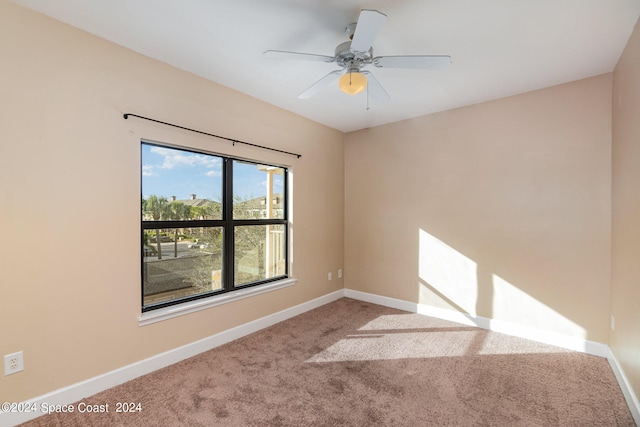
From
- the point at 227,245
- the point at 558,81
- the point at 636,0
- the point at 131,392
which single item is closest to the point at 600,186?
the point at 558,81

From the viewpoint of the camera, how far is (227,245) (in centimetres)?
Result: 302

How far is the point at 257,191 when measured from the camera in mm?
3387

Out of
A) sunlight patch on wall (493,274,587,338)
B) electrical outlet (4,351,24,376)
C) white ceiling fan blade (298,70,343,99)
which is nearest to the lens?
electrical outlet (4,351,24,376)

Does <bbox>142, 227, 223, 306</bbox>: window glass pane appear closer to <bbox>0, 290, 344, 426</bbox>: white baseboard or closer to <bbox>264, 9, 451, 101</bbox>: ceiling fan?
<bbox>0, 290, 344, 426</bbox>: white baseboard

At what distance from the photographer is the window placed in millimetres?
2508

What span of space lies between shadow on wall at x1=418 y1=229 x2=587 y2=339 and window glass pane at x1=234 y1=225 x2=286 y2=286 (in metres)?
1.80

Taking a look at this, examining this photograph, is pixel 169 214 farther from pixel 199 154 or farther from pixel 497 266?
pixel 497 266

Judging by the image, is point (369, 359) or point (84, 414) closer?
point (84, 414)

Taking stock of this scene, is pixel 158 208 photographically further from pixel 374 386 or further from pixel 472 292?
pixel 472 292

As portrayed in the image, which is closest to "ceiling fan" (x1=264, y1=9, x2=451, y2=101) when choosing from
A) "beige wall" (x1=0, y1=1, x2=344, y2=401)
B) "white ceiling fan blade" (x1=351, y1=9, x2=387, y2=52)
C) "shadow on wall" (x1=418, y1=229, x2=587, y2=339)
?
"white ceiling fan blade" (x1=351, y1=9, x2=387, y2=52)

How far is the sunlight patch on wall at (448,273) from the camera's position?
3365mm

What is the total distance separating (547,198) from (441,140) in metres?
1.26

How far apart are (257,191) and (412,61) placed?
2.11m

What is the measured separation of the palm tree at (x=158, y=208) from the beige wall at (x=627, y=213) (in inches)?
136
